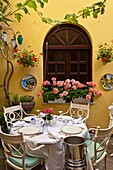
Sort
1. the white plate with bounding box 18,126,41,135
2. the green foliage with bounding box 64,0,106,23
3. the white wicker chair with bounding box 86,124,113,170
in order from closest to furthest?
the green foliage with bounding box 64,0,106,23, the white wicker chair with bounding box 86,124,113,170, the white plate with bounding box 18,126,41,135

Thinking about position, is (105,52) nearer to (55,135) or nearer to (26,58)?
(26,58)

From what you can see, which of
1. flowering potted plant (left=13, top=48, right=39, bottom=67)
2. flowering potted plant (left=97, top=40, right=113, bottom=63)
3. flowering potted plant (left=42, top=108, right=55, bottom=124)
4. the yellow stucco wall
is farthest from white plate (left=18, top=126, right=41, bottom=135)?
flowering potted plant (left=97, top=40, right=113, bottom=63)

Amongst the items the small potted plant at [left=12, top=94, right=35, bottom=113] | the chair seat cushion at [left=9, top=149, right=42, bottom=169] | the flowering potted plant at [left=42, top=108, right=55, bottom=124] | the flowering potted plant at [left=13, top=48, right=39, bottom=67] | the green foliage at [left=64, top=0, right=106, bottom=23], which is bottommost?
the chair seat cushion at [left=9, top=149, right=42, bottom=169]

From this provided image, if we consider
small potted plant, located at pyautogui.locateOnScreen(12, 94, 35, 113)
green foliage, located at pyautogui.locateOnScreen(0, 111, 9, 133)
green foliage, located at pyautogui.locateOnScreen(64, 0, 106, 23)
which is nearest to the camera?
green foliage, located at pyautogui.locateOnScreen(64, 0, 106, 23)

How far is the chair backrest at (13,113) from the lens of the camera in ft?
11.8

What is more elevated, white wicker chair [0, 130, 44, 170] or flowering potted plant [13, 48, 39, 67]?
flowering potted plant [13, 48, 39, 67]

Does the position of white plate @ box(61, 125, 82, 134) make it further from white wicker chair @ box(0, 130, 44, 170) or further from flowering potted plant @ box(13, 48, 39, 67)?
flowering potted plant @ box(13, 48, 39, 67)

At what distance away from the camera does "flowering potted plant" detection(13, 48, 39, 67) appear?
13.6 feet

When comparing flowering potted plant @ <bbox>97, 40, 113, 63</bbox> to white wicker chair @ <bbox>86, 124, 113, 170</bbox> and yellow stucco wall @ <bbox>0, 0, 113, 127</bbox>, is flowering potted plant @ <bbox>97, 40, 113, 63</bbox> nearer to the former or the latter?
yellow stucco wall @ <bbox>0, 0, 113, 127</bbox>

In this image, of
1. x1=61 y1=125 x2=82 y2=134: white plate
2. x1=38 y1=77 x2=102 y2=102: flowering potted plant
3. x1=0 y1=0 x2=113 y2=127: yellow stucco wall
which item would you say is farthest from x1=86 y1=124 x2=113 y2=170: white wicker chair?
x1=0 y1=0 x2=113 y2=127: yellow stucco wall

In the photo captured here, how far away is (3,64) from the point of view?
431 cm

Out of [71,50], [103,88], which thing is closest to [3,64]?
[71,50]

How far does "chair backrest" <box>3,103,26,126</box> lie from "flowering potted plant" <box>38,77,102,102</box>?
52 cm

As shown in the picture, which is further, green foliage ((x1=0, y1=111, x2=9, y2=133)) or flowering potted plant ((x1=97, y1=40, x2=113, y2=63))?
flowering potted plant ((x1=97, y1=40, x2=113, y2=63))
